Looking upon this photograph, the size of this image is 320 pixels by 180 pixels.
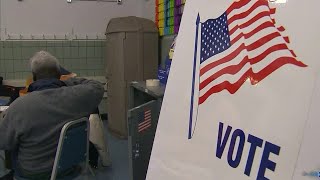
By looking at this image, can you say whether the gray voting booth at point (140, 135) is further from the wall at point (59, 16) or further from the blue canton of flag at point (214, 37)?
the wall at point (59, 16)

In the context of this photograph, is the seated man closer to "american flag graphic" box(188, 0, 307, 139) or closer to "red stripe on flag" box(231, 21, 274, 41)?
"american flag graphic" box(188, 0, 307, 139)

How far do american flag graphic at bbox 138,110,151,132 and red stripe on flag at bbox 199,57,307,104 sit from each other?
3.94 feet

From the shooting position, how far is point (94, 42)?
15.8ft

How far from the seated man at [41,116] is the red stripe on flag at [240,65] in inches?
49.1

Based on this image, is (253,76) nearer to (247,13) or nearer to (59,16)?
(247,13)

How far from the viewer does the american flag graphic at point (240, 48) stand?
66 cm

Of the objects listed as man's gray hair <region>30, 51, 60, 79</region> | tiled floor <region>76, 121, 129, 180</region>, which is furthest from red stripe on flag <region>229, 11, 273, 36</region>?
tiled floor <region>76, 121, 129, 180</region>

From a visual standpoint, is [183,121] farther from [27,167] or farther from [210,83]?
[27,167]

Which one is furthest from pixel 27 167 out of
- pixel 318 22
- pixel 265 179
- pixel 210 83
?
pixel 318 22

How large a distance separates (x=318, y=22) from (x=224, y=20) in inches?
10.3

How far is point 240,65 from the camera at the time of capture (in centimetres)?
73

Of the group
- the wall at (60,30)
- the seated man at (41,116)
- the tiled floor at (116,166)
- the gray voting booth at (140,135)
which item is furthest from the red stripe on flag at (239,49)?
the wall at (60,30)

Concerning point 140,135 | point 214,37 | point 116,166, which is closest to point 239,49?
point 214,37

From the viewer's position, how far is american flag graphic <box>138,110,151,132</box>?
1.99m
